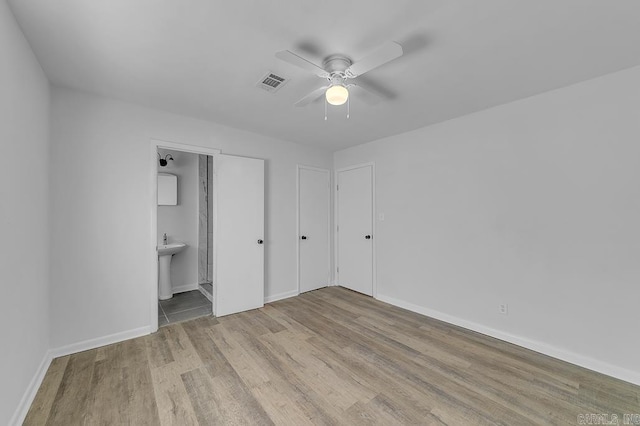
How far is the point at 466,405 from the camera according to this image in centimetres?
179

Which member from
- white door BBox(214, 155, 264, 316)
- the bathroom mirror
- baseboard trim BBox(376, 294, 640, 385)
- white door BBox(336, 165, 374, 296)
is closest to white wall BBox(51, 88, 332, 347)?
white door BBox(214, 155, 264, 316)

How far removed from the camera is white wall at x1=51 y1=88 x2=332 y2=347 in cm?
242

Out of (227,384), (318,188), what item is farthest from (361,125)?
(227,384)

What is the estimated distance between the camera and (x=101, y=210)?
2594 mm

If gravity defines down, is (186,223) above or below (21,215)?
below

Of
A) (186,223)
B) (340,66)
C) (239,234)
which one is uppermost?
(340,66)

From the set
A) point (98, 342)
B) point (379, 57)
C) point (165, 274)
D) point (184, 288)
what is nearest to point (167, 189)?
point (165, 274)

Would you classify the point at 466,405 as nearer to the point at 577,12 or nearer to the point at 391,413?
the point at 391,413

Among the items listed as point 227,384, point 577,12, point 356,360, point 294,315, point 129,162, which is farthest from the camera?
point 294,315

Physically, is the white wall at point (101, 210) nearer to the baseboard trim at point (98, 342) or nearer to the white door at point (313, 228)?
the baseboard trim at point (98, 342)

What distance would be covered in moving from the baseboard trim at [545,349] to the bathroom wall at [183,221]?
12.3 ft

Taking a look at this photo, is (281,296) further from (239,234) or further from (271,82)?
(271,82)

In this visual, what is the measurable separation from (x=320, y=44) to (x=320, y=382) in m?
2.57

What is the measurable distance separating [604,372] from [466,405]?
1399 millimetres
